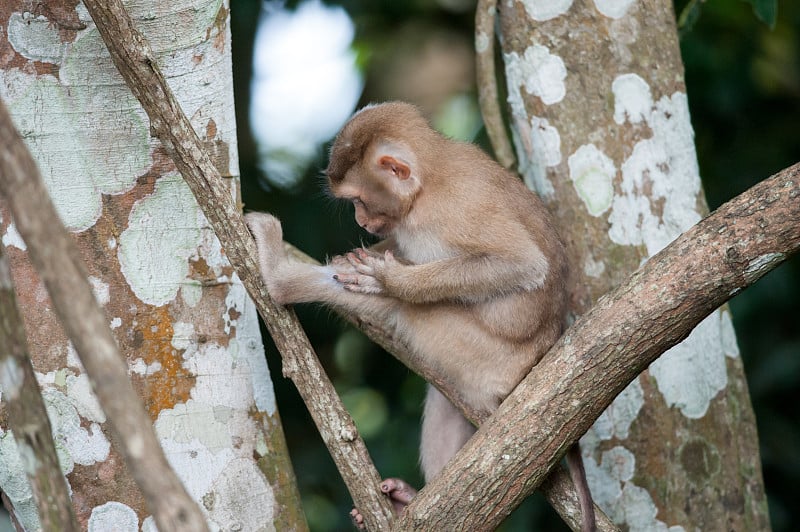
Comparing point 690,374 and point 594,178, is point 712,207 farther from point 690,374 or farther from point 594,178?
point 690,374

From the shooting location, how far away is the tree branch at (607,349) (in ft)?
9.07

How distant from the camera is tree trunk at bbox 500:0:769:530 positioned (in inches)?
166

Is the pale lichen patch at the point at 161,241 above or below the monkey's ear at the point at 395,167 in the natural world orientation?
below

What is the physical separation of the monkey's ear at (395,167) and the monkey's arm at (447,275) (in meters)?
0.37

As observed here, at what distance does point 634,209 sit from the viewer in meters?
4.34

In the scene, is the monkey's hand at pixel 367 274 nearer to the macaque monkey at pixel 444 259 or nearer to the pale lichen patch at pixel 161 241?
the macaque monkey at pixel 444 259

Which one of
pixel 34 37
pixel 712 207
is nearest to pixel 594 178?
pixel 712 207

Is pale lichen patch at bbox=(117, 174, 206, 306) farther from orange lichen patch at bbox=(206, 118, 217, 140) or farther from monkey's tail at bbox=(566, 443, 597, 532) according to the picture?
monkey's tail at bbox=(566, 443, 597, 532)

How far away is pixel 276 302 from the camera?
11.1 feet

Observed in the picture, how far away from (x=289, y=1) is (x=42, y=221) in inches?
203

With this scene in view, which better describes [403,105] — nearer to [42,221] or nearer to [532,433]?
[532,433]

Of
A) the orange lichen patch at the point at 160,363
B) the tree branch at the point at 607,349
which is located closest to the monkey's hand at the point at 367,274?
the orange lichen patch at the point at 160,363

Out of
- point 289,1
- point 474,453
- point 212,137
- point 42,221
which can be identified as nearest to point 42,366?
point 212,137

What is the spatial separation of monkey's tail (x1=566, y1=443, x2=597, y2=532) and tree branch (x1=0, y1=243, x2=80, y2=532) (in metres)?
1.98
